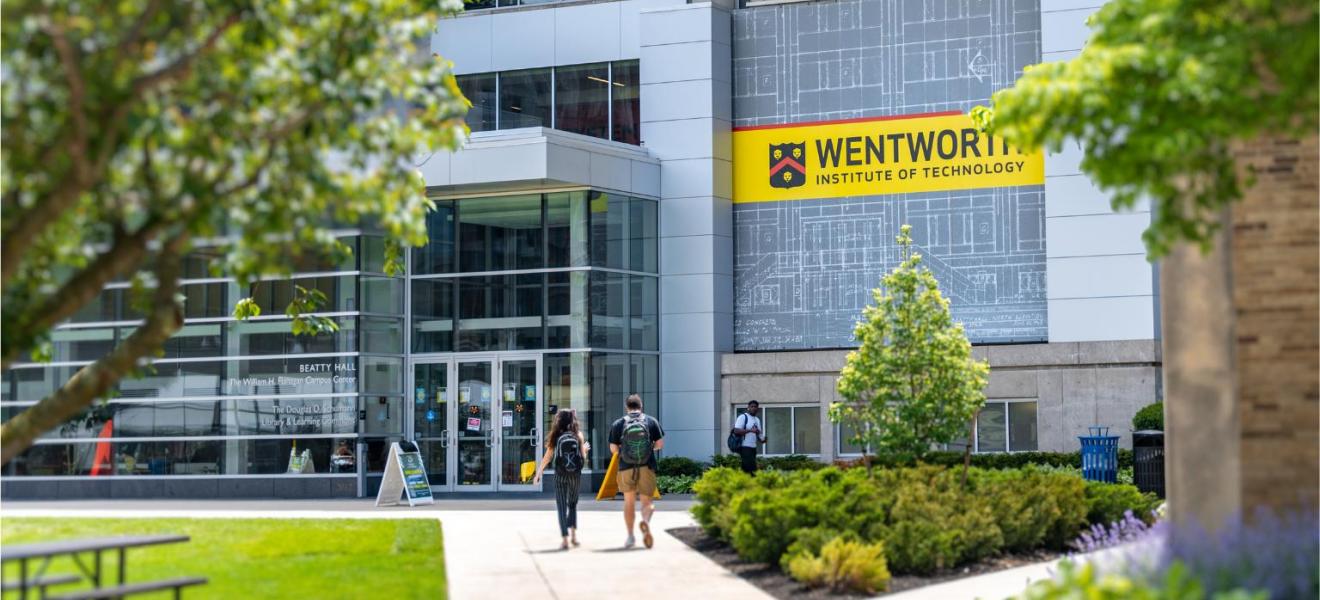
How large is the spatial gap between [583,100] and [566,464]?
52.7 ft

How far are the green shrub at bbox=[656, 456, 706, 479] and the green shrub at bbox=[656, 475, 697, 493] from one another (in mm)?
281

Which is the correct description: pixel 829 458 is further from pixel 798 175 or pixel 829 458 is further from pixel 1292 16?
pixel 1292 16

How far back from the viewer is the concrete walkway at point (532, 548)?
570 inches

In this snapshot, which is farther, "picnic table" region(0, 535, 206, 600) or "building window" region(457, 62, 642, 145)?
"building window" region(457, 62, 642, 145)

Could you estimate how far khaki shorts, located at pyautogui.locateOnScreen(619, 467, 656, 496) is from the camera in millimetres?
18000

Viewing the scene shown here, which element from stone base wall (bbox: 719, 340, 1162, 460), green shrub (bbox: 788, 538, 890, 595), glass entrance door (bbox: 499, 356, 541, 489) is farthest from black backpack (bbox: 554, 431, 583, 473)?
stone base wall (bbox: 719, 340, 1162, 460)

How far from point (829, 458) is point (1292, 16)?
22.4m

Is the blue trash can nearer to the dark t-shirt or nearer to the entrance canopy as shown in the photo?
the dark t-shirt

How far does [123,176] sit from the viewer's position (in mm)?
8305

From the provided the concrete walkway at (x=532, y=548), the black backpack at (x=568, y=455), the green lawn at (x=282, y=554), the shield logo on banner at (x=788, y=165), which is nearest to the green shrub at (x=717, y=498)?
the concrete walkway at (x=532, y=548)

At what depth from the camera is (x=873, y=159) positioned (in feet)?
102

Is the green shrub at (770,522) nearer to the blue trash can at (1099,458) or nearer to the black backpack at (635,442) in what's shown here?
the black backpack at (635,442)

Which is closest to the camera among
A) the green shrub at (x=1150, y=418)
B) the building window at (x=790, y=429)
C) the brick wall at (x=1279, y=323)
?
the brick wall at (x=1279, y=323)

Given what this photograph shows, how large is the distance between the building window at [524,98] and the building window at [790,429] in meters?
7.50
